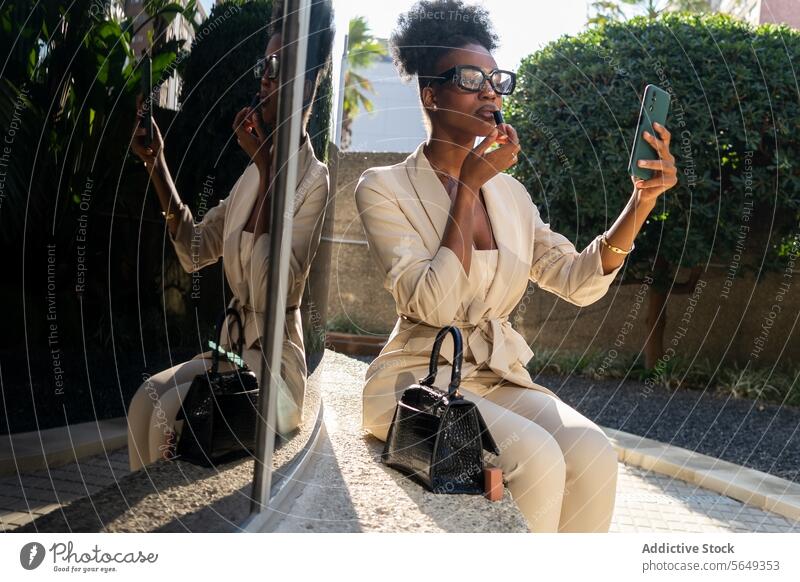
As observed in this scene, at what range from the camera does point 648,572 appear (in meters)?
1.97

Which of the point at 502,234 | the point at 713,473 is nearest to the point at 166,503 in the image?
the point at 502,234

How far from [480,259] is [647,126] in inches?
20.3

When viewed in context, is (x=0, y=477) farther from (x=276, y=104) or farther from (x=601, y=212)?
(x=601, y=212)

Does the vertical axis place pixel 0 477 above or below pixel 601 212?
below

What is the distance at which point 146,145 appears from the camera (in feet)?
4.23

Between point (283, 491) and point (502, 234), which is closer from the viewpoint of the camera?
point (283, 491)

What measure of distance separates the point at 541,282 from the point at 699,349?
2.58 meters

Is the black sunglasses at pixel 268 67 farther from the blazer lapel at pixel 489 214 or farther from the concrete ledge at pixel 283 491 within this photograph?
the concrete ledge at pixel 283 491

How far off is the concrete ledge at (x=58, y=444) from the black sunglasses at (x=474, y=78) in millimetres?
1016

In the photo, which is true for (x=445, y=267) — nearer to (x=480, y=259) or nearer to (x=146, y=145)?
(x=480, y=259)

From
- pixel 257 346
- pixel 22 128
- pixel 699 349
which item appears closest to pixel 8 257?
pixel 22 128

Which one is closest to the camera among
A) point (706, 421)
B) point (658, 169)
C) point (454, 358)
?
point (454, 358)

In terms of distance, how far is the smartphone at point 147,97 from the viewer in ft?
4.17

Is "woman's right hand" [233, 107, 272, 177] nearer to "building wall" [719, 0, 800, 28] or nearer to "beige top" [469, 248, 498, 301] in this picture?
"beige top" [469, 248, 498, 301]
